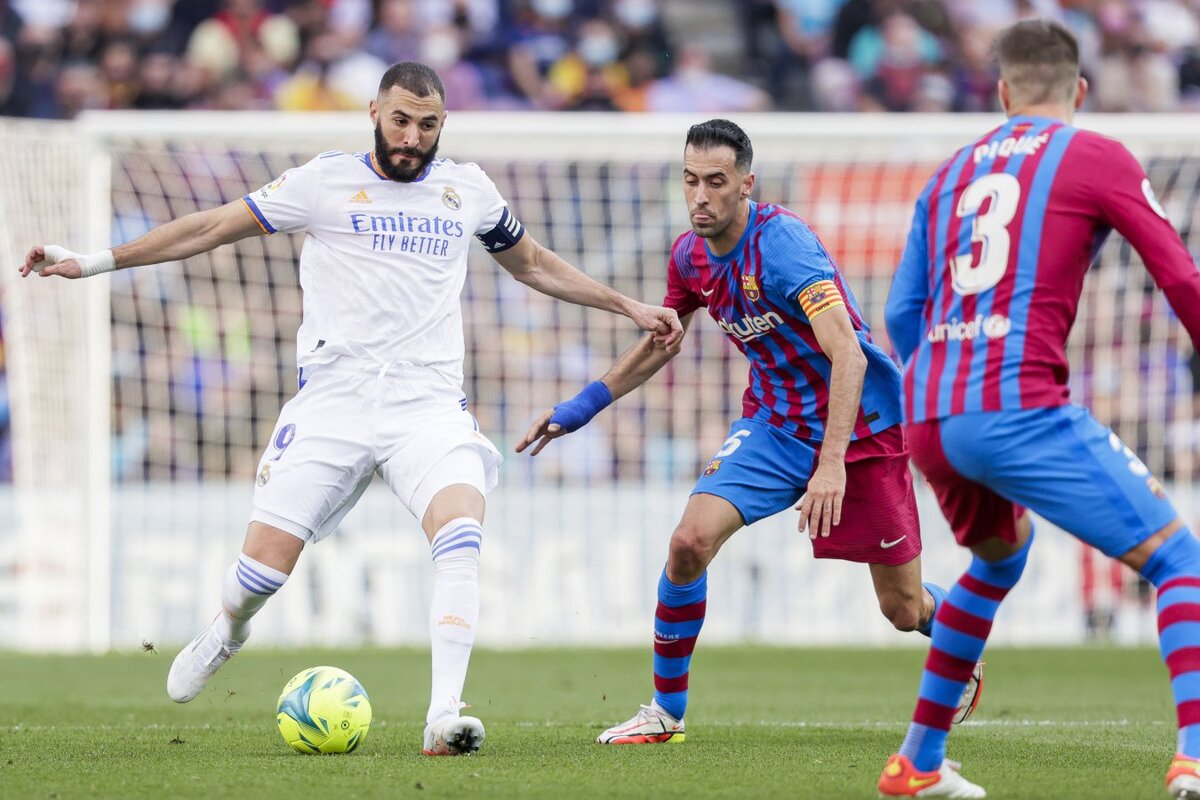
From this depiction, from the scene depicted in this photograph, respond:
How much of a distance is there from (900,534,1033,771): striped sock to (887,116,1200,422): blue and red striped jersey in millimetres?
529

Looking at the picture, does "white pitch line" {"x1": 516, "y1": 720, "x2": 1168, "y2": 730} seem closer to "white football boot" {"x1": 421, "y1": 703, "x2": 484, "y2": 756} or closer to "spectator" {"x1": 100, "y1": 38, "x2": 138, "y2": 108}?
"white football boot" {"x1": 421, "y1": 703, "x2": 484, "y2": 756}

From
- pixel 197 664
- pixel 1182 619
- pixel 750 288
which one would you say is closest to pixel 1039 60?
pixel 1182 619

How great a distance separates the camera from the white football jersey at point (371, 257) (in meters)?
6.36

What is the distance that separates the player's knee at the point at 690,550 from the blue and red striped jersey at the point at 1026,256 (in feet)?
6.04

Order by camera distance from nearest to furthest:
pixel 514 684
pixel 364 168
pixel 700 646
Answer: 1. pixel 364 168
2. pixel 514 684
3. pixel 700 646

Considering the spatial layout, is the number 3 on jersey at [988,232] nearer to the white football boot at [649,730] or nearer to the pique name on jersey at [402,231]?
the pique name on jersey at [402,231]

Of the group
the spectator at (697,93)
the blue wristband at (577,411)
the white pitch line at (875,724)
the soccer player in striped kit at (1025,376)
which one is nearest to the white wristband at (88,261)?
the blue wristband at (577,411)

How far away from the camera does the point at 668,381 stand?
14586 mm

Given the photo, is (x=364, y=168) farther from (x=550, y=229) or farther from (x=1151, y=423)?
(x=1151, y=423)

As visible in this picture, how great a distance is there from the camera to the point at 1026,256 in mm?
4578

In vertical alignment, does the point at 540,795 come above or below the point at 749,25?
below

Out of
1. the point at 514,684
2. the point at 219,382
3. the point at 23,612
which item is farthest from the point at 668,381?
the point at 23,612

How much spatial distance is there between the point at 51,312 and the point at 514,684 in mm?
6177

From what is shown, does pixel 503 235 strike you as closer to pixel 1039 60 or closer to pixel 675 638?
pixel 675 638
